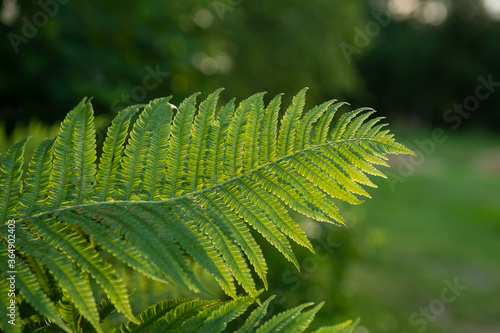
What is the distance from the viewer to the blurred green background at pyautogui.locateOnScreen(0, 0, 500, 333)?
14.1ft

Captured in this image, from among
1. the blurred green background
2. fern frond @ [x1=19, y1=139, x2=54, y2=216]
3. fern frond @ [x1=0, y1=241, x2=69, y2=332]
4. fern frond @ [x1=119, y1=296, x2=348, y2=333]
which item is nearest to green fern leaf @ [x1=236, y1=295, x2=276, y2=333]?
fern frond @ [x1=119, y1=296, x2=348, y2=333]

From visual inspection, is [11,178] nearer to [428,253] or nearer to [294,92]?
[428,253]

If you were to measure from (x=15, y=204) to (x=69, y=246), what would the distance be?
0.45 feet

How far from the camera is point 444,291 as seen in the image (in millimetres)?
7430

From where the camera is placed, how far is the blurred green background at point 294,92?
4294 mm

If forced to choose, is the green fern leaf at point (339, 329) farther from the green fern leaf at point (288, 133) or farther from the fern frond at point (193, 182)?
the green fern leaf at point (288, 133)

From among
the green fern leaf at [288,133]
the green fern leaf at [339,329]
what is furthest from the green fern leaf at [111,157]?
the green fern leaf at [339,329]

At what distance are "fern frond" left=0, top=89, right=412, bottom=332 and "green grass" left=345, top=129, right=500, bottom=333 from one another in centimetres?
429

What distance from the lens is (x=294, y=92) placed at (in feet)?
34.7

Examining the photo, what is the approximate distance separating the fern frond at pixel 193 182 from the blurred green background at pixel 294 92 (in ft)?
0.55

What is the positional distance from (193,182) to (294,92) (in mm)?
9937

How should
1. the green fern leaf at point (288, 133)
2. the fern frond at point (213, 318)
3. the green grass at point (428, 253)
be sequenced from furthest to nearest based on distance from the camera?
1. the green grass at point (428, 253)
2. the green fern leaf at point (288, 133)
3. the fern frond at point (213, 318)

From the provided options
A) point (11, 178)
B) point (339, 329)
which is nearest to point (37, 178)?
point (11, 178)

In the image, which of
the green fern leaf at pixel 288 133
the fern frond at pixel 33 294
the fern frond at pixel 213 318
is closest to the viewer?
the fern frond at pixel 33 294
